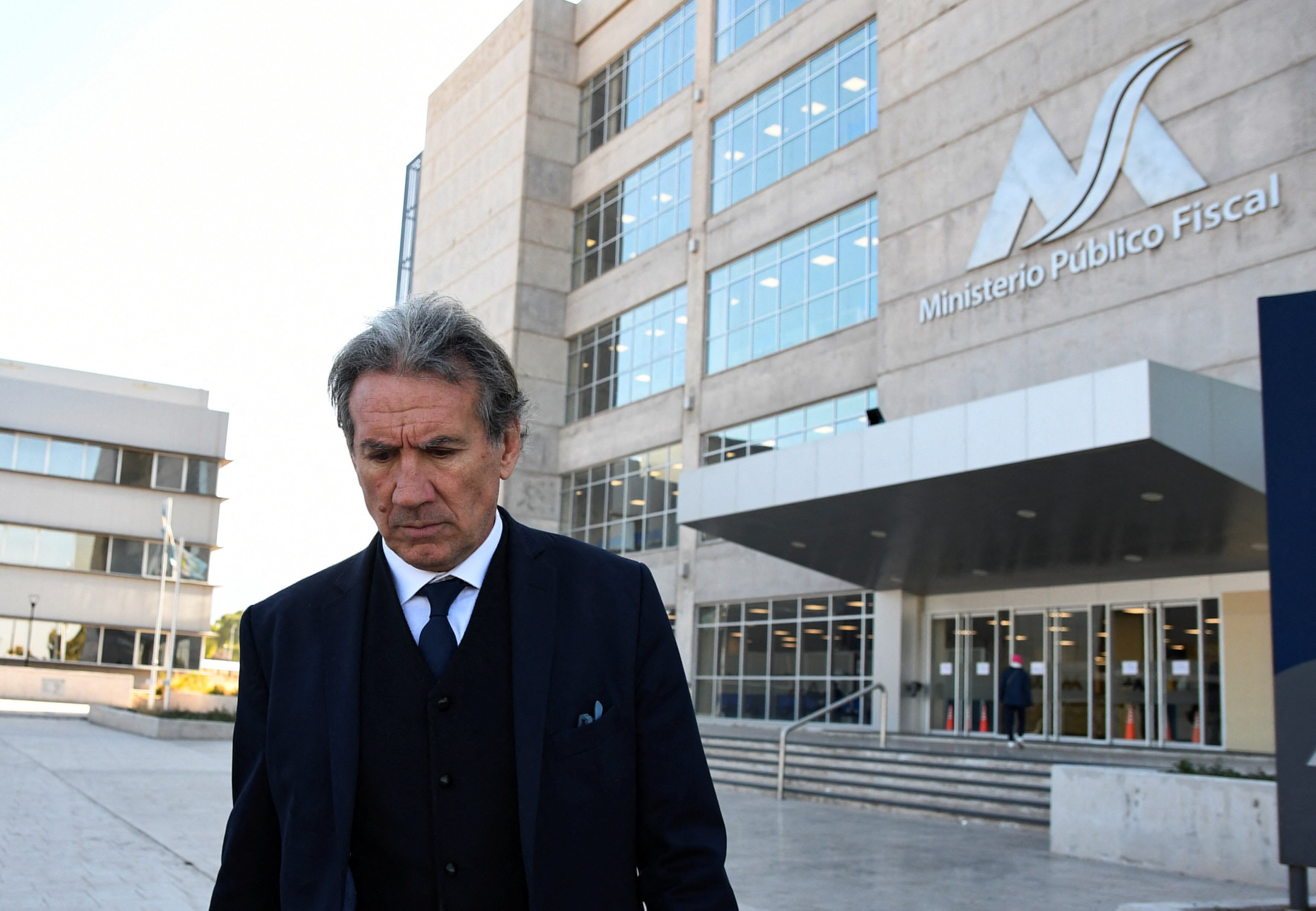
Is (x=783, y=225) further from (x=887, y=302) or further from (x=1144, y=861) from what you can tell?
(x=1144, y=861)

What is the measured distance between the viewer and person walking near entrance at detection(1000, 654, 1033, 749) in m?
21.1

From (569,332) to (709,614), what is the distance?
38.6ft

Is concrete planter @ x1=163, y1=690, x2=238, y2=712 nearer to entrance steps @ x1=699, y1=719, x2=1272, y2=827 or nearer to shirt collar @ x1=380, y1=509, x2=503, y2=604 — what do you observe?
entrance steps @ x1=699, y1=719, x2=1272, y2=827

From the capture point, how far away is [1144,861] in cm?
1177

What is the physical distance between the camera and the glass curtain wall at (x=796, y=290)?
27.7 m

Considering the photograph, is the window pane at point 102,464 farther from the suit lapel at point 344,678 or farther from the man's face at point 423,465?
the man's face at point 423,465

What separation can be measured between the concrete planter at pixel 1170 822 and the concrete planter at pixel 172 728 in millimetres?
19156

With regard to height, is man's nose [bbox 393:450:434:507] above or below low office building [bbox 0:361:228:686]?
below

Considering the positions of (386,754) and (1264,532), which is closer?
(386,754)

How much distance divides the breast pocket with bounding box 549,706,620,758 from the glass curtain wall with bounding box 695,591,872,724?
82.8 feet

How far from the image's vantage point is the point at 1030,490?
17156mm

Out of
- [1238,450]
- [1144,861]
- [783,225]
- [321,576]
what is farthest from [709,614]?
[321,576]

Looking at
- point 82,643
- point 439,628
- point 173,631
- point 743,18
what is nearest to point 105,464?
point 82,643

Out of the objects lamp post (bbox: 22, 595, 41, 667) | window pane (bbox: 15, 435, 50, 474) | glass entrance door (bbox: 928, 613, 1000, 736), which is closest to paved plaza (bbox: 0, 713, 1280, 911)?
glass entrance door (bbox: 928, 613, 1000, 736)
